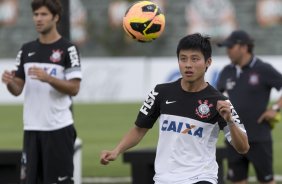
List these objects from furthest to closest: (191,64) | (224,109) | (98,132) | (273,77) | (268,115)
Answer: (98,132)
(273,77)
(268,115)
(191,64)
(224,109)

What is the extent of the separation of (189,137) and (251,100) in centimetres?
352

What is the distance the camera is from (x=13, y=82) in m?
8.25

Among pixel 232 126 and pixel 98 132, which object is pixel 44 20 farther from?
pixel 98 132

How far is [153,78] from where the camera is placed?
27.4 m

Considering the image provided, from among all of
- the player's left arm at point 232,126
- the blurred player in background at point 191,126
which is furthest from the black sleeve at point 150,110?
the player's left arm at point 232,126

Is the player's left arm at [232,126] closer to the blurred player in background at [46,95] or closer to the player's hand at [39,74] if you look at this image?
the player's hand at [39,74]

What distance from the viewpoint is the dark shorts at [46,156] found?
27.0ft

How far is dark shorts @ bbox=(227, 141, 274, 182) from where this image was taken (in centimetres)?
979

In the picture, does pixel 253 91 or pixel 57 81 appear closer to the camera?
pixel 57 81

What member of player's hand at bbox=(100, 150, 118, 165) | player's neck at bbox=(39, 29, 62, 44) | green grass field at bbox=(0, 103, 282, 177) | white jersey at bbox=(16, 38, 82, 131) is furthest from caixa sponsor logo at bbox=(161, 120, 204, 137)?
green grass field at bbox=(0, 103, 282, 177)

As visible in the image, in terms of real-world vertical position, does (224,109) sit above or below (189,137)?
above

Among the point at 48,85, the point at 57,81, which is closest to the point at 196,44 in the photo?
the point at 57,81

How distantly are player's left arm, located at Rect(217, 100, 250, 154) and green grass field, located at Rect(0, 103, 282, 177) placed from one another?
21.8 feet

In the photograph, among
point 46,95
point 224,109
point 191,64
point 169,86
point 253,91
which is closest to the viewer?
point 224,109
